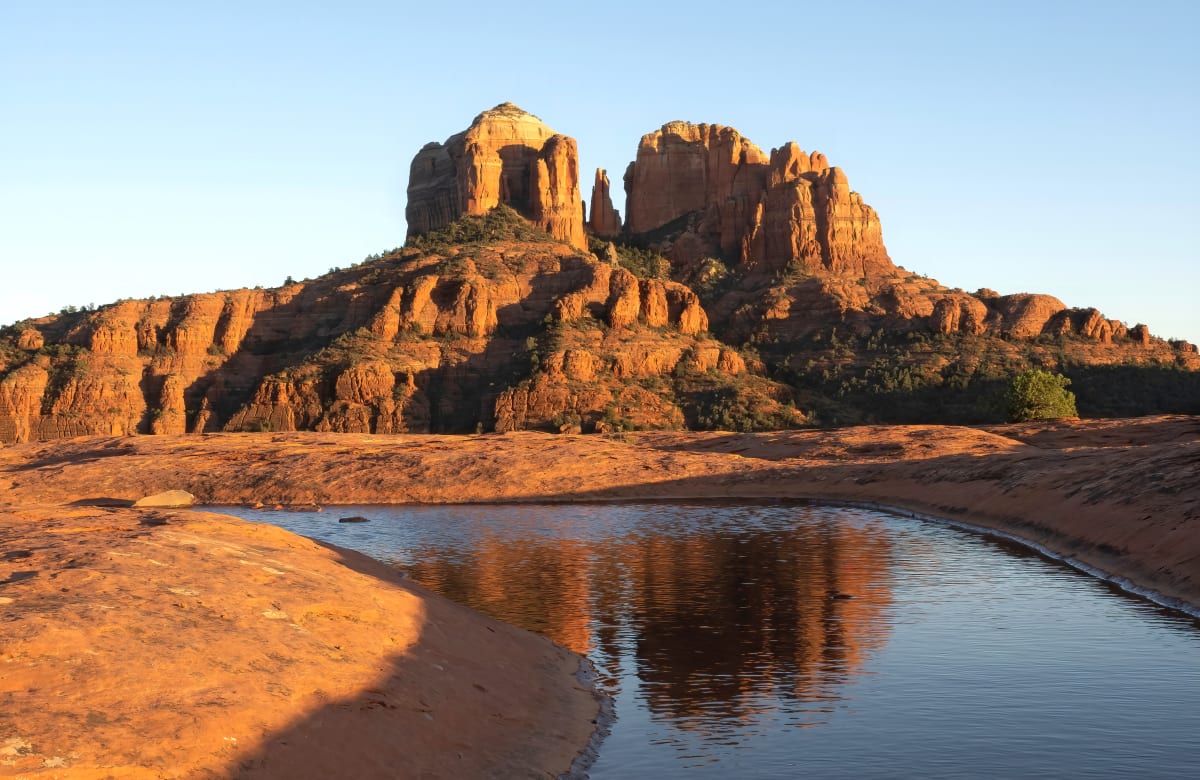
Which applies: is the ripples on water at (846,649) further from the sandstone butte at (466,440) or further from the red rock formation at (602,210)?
the red rock formation at (602,210)

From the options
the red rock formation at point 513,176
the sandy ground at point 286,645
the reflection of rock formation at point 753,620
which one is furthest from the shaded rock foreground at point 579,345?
the sandy ground at point 286,645

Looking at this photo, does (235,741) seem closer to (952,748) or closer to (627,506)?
(952,748)

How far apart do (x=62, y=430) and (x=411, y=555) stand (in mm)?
89499

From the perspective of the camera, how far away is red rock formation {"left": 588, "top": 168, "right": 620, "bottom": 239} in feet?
554

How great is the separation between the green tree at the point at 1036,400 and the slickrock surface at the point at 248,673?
71971 mm

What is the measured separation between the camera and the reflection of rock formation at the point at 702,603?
18.7 metres

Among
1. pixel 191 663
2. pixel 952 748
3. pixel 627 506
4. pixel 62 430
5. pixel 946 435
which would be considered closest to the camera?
pixel 191 663

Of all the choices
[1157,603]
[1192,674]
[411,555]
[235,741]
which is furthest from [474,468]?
[235,741]

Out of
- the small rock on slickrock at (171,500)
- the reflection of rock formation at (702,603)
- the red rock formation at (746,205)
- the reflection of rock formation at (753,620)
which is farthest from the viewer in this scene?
the red rock formation at (746,205)

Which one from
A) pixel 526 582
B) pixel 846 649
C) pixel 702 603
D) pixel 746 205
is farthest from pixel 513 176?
pixel 846 649

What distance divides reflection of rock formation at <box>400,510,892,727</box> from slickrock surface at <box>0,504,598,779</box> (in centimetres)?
198

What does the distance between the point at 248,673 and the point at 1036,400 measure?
80158mm

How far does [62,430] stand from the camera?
367 ft

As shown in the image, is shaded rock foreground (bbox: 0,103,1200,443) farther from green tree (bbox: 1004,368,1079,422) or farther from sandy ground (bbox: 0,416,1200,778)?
sandy ground (bbox: 0,416,1200,778)
